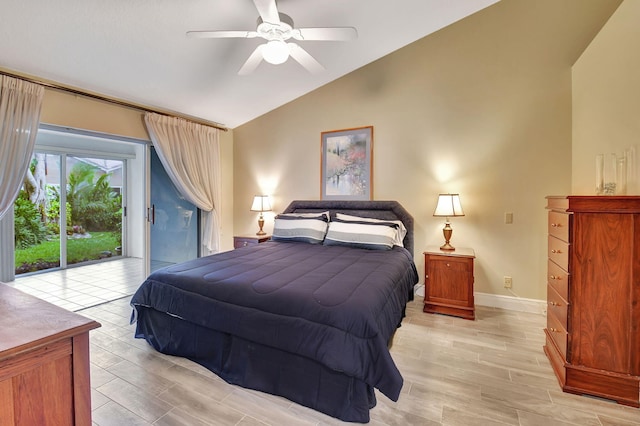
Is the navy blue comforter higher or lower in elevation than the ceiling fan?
lower

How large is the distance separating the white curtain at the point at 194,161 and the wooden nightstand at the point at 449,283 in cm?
320

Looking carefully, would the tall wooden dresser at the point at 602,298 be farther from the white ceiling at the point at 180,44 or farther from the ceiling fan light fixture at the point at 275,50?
the white ceiling at the point at 180,44

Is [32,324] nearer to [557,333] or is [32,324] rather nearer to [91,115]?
[557,333]

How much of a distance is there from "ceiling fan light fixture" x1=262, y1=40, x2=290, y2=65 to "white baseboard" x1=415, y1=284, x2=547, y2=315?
3348mm

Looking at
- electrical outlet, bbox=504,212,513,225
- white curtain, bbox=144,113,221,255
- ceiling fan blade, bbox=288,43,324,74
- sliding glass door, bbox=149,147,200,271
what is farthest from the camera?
sliding glass door, bbox=149,147,200,271

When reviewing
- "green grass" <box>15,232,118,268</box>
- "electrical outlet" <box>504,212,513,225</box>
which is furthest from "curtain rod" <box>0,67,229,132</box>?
"electrical outlet" <box>504,212,513,225</box>

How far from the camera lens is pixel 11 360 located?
859 mm

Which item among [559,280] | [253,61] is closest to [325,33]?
[253,61]

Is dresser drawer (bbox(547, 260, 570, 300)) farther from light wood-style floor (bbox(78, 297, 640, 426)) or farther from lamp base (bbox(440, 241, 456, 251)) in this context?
lamp base (bbox(440, 241, 456, 251))

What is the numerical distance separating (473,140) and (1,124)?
4.70m

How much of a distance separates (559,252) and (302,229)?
8.56ft

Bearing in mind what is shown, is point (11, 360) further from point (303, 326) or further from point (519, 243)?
point (519, 243)

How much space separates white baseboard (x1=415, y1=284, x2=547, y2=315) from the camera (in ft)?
10.8

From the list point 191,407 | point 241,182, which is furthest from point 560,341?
point 241,182
